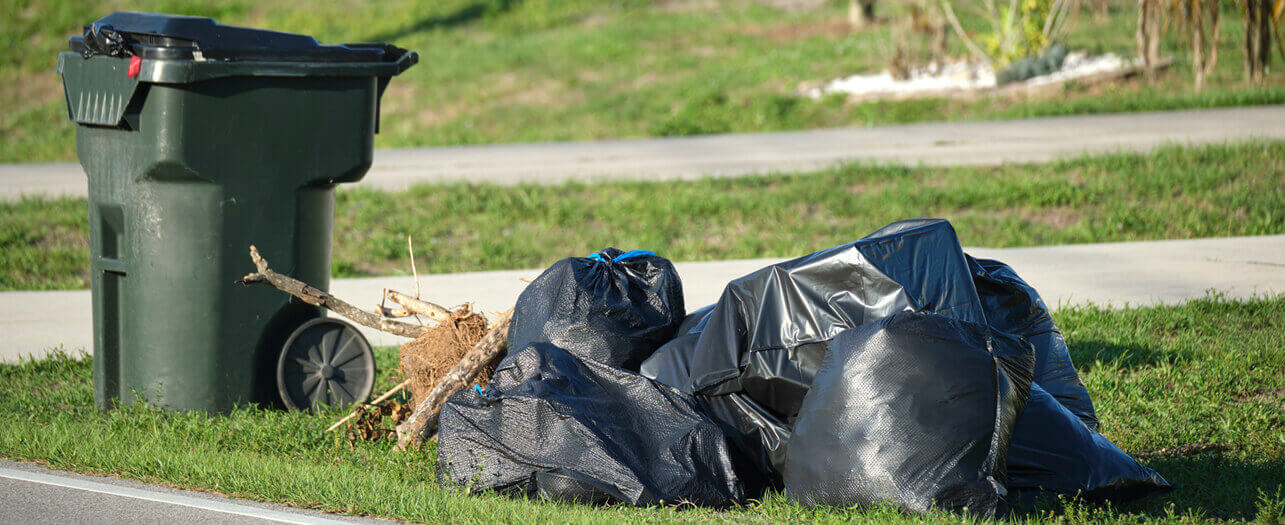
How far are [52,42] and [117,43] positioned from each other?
20335 millimetres

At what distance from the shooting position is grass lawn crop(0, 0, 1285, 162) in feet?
42.6

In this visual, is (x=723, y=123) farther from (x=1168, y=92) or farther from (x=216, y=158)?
(x=216, y=158)

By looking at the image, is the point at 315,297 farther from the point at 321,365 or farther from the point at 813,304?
the point at 813,304

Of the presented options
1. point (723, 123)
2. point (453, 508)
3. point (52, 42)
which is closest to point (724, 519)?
point (453, 508)

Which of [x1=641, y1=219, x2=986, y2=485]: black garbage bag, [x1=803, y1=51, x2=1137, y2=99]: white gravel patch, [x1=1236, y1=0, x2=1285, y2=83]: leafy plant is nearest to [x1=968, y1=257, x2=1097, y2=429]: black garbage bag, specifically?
[x1=641, y1=219, x2=986, y2=485]: black garbage bag

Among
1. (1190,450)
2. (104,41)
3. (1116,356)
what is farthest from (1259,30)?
(104,41)

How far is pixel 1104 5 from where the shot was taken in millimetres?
10594

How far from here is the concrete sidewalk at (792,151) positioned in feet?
32.6

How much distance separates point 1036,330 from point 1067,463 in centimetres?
78

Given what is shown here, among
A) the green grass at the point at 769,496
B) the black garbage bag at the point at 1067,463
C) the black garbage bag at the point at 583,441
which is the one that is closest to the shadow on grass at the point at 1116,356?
the green grass at the point at 769,496

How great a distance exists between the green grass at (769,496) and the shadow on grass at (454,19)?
717 inches

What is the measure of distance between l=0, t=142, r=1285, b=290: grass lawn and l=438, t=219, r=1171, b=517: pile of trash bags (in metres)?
3.87

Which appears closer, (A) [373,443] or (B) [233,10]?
(A) [373,443]

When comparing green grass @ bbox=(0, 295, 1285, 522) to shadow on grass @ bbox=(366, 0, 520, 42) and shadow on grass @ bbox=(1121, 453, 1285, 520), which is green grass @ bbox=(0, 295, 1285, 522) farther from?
shadow on grass @ bbox=(366, 0, 520, 42)
